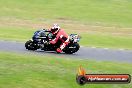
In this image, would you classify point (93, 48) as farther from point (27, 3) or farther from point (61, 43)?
point (27, 3)

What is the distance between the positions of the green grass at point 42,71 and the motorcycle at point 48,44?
16.5 feet

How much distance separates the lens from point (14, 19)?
47.8 m

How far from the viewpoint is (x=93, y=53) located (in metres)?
25.3

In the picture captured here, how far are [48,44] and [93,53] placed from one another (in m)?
2.66

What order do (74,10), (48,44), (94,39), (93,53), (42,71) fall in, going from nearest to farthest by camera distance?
(42,71) → (48,44) → (93,53) → (94,39) → (74,10)

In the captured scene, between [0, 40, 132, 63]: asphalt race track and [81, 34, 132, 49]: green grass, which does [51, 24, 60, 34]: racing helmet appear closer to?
[0, 40, 132, 63]: asphalt race track

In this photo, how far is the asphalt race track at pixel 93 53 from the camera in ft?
78.0

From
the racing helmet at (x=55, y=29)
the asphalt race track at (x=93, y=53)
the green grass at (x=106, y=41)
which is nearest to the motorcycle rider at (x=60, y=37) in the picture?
the racing helmet at (x=55, y=29)

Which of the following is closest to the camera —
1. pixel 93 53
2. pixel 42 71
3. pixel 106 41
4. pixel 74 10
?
pixel 42 71

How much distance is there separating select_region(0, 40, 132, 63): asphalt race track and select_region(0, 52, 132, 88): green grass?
4044mm

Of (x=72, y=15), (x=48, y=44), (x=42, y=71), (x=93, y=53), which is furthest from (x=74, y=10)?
(x=42, y=71)

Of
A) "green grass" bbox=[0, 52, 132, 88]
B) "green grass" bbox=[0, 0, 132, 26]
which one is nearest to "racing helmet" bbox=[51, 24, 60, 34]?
"green grass" bbox=[0, 52, 132, 88]

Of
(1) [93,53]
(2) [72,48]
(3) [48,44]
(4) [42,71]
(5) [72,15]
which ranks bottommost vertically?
(5) [72,15]

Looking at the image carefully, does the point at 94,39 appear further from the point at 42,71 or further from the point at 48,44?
the point at 42,71
